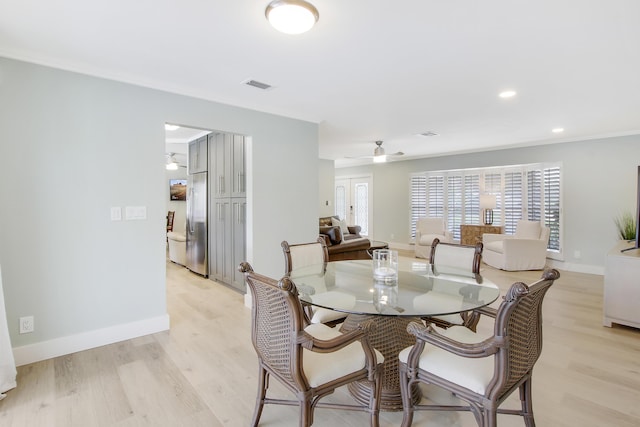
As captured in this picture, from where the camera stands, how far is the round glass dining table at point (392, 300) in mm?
1746

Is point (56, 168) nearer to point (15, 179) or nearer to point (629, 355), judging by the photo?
point (15, 179)

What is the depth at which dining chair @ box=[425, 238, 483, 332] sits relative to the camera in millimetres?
2291

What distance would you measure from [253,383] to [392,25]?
2.50 meters

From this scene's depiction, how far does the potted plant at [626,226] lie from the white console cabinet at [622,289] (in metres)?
2.16

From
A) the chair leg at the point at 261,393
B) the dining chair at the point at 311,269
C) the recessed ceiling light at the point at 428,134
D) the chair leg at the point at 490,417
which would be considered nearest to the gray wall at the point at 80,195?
the dining chair at the point at 311,269

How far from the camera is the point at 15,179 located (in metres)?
2.46

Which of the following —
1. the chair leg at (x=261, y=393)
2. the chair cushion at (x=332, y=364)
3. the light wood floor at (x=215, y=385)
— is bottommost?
the light wood floor at (x=215, y=385)

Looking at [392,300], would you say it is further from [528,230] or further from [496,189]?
[496,189]

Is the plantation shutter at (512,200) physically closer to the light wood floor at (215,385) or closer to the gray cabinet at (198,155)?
the light wood floor at (215,385)

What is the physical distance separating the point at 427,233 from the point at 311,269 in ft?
17.2

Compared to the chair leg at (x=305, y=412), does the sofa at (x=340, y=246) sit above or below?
above

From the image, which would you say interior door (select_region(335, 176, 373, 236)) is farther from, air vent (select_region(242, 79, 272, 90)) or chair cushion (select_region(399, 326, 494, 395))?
chair cushion (select_region(399, 326, 494, 395))

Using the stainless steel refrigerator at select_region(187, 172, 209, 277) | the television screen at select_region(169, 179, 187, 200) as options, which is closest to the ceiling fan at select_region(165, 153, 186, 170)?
the television screen at select_region(169, 179, 187, 200)

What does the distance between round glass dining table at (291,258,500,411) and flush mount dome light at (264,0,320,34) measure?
157cm
